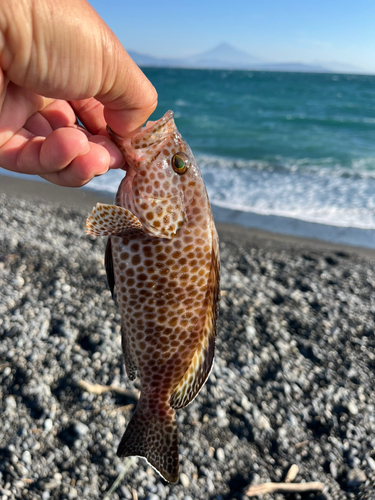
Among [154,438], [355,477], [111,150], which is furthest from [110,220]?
[355,477]

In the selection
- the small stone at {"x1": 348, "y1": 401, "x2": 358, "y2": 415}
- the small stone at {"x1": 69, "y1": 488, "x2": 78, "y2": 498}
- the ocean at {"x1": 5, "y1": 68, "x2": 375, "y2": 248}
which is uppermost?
the ocean at {"x1": 5, "y1": 68, "x2": 375, "y2": 248}

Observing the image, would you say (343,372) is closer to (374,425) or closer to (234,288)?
(374,425)

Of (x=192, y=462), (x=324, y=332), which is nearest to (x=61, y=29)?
(x=192, y=462)

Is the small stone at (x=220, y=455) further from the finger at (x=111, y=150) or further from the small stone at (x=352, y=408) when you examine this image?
the finger at (x=111, y=150)

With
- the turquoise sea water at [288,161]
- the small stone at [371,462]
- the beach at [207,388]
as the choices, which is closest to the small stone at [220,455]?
the beach at [207,388]

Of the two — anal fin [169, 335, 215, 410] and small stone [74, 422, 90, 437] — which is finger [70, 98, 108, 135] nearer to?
anal fin [169, 335, 215, 410]

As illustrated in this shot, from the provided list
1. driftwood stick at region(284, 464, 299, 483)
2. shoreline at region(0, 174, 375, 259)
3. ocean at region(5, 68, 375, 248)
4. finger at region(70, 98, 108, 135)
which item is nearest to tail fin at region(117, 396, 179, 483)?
driftwood stick at region(284, 464, 299, 483)
